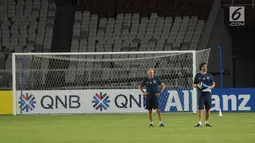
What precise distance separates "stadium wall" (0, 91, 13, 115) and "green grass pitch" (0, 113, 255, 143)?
5.57 m

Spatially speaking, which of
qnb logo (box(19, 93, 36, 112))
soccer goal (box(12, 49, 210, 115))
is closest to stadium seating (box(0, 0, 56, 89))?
soccer goal (box(12, 49, 210, 115))

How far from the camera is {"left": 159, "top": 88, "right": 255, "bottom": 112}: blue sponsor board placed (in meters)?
35.5

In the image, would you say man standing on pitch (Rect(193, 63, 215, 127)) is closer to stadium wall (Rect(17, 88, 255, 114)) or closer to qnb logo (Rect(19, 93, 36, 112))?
stadium wall (Rect(17, 88, 255, 114))

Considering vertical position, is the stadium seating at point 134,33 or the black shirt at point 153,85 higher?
the stadium seating at point 134,33

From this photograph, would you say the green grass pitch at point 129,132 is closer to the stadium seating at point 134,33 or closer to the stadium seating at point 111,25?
Answer: the stadium seating at point 134,33

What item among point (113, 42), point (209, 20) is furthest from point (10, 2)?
point (209, 20)

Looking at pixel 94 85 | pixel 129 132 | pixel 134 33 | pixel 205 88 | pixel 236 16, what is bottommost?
pixel 129 132

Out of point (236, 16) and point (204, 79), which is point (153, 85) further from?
point (236, 16)

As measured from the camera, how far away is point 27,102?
35.4m

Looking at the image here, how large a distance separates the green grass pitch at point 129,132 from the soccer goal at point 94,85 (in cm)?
485

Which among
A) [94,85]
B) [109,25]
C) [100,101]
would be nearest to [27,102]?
[94,85]

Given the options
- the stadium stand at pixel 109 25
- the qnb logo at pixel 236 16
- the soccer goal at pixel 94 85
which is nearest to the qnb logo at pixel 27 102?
the soccer goal at pixel 94 85

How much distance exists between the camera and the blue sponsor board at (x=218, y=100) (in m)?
35.5

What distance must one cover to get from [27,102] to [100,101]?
3.32 metres
